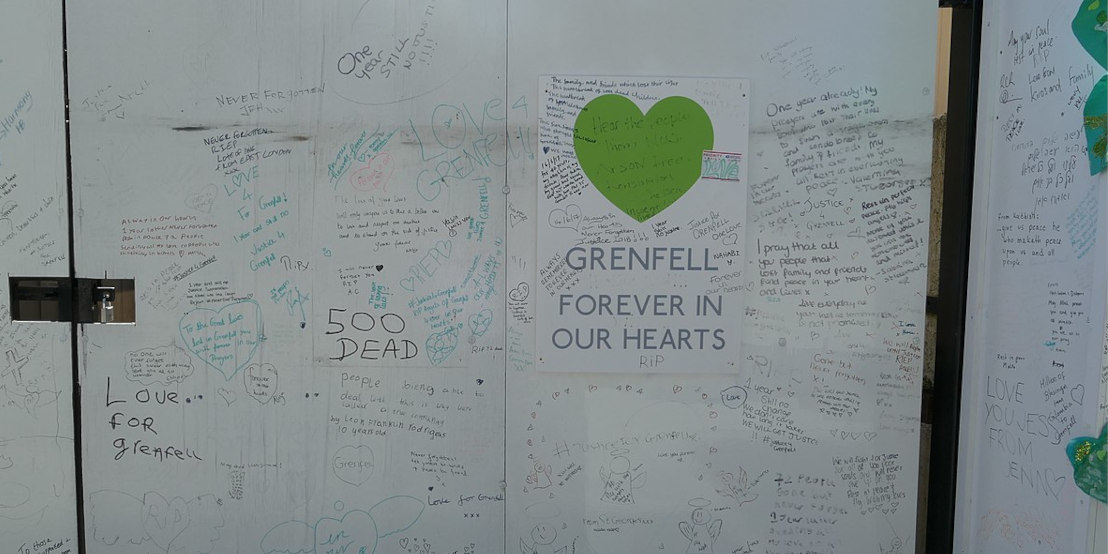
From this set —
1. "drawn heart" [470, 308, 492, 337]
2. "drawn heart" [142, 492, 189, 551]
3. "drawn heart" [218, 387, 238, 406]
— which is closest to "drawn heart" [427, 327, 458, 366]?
"drawn heart" [470, 308, 492, 337]

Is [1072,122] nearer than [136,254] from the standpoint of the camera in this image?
Yes

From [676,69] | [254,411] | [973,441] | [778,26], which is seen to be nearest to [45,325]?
[254,411]

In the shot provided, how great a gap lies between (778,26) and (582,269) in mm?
1122

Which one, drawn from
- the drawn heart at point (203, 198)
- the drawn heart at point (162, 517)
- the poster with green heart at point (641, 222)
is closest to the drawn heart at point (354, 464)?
the drawn heart at point (162, 517)

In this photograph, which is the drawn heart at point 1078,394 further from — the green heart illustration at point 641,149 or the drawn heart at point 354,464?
the drawn heart at point 354,464

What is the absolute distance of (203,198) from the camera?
102 inches

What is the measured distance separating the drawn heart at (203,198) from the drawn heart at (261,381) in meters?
0.60

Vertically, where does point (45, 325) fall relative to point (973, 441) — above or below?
above

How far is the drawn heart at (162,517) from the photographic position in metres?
2.66

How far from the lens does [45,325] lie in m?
2.58

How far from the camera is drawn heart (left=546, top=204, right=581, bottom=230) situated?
8.51 ft

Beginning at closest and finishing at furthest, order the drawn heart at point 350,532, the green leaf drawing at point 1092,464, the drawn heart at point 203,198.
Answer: the green leaf drawing at point 1092,464
the drawn heart at point 203,198
the drawn heart at point 350,532

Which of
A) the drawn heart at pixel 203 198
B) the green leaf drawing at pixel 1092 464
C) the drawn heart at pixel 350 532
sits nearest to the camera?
the green leaf drawing at pixel 1092 464

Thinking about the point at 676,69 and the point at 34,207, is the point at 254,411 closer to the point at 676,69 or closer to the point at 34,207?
the point at 34,207
